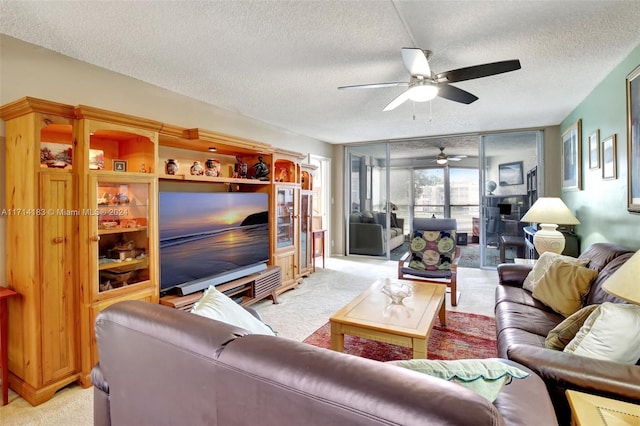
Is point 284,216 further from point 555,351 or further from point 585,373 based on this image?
point 585,373

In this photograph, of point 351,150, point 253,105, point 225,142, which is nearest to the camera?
point 225,142

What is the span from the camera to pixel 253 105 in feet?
12.6

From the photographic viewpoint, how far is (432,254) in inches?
163

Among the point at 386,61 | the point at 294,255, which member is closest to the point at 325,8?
the point at 386,61

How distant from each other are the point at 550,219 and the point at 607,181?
630 millimetres

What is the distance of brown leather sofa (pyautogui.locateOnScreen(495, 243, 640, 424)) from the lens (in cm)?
125

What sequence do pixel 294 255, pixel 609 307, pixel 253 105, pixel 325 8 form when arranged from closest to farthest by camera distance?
pixel 609 307 < pixel 325 8 < pixel 253 105 < pixel 294 255

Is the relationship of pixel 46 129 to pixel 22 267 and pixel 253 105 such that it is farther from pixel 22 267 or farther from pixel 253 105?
pixel 253 105

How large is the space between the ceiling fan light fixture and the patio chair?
6.72ft

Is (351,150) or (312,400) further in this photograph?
(351,150)

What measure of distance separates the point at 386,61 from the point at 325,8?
869mm

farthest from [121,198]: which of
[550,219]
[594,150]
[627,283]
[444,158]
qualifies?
[444,158]

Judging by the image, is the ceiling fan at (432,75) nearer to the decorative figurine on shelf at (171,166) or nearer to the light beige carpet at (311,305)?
the decorative figurine on shelf at (171,166)

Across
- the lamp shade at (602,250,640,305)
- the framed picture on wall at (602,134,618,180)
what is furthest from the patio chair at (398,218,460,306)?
the lamp shade at (602,250,640,305)
